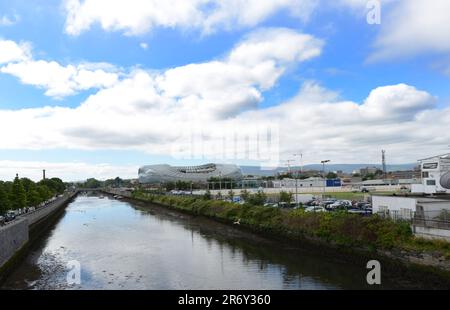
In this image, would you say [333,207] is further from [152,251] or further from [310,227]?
[152,251]

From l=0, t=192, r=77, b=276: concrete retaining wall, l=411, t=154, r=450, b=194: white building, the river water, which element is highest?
l=411, t=154, r=450, b=194: white building

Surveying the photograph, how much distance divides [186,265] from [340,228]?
9.48 meters

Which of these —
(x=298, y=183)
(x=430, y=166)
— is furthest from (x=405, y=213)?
(x=298, y=183)

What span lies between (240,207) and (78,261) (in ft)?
70.1

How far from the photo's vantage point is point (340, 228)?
83.5ft

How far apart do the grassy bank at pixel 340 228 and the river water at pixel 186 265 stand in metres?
1.31

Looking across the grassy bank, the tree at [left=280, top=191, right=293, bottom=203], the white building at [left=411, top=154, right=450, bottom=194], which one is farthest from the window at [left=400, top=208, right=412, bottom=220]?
the tree at [left=280, top=191, right=293, bottom=203]

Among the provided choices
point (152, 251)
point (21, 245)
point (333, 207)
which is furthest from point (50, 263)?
point (333, 207)

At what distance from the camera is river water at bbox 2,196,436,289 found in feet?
63.5

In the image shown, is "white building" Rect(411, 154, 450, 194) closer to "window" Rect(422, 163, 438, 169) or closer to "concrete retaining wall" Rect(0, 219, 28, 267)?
"window" Rect(422, 163, 438, 169)

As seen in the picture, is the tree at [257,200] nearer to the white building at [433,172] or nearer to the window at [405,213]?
the white building at [433,172]

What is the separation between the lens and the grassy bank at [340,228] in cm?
2006

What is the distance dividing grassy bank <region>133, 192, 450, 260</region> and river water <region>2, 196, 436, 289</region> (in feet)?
4.30

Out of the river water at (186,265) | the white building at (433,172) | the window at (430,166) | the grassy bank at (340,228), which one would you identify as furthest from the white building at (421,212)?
the window at (430,166)
